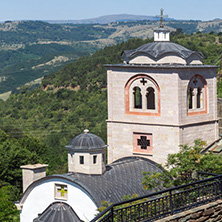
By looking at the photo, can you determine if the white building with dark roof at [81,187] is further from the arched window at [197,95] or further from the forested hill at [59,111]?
the forested hill at [59,111]

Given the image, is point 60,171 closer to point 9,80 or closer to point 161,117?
point 161,117

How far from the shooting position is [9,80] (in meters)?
197

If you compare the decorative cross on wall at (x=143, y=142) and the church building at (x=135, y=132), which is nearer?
the church building at (x=135, y=132)

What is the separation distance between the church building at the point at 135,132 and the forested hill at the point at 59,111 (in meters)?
19.6

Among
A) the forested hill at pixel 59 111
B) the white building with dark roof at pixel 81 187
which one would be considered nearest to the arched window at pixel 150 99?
the white building with dark roof at pixel 81 187

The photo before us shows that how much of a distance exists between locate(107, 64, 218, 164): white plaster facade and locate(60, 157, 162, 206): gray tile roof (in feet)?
3.78

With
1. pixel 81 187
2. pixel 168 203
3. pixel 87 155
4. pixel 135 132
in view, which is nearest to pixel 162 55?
pixel 135 132

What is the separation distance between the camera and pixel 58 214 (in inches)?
797

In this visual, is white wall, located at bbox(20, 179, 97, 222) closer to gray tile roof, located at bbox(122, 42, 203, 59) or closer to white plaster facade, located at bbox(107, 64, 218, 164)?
white plaster facade, located at bbox(107, 64, 218, 164)

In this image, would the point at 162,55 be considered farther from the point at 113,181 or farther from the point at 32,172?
the point at 32,172

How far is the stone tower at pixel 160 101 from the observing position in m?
24.0

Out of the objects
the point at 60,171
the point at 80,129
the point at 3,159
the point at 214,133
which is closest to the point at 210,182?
the point at 214,133

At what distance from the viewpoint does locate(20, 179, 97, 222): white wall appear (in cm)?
2031

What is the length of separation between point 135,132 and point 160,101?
169 cm
